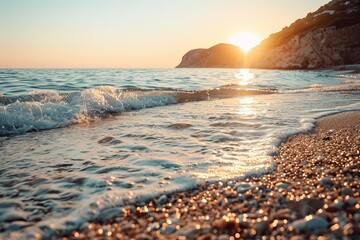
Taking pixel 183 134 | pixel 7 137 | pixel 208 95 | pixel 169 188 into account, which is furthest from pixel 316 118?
pixel 208 95

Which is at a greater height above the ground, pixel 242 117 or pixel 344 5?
pixel 344 5

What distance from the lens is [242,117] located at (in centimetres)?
591

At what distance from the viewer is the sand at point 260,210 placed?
162cm

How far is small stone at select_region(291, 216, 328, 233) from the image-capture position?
5.25ft

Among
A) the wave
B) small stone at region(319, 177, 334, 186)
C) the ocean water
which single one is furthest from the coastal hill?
small stone at region(319, 177, 334, 186)

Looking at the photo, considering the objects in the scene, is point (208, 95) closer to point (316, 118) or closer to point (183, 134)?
point (316, 118)

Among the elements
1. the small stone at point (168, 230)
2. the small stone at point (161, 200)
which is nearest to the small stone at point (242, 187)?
the small stone at point (161, 200)

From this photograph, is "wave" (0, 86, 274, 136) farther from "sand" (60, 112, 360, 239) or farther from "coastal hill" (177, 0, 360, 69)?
"coastal hill" (177, 0, 360, 69)

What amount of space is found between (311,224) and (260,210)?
1.07 ft

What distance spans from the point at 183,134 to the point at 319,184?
260 cm

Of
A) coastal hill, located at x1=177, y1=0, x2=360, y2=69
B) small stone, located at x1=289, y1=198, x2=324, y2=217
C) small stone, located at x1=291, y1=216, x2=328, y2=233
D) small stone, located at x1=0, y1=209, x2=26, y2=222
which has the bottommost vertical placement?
small stone, located at x1=0, y1=209, x2=26, y2=222

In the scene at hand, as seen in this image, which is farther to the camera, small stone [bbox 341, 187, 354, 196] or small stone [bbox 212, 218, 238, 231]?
small stone [bbox 341, 187, 354, 196]

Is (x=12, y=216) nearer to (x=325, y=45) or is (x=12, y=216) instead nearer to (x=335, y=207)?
(x=335, y=207)

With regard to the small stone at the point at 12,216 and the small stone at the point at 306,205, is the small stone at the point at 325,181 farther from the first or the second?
the small stone at the point at 12,216
